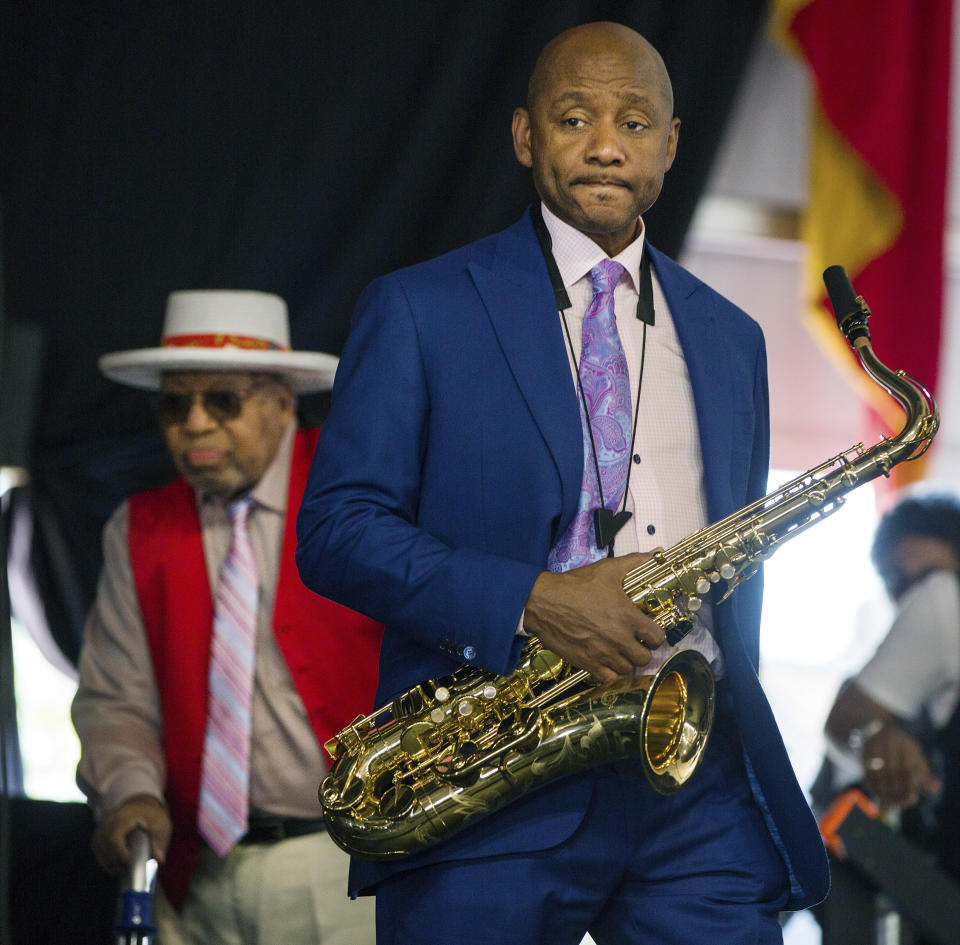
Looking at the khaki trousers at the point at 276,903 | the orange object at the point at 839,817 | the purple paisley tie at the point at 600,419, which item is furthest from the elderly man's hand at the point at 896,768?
the purple paisley tie at the point at 600,419

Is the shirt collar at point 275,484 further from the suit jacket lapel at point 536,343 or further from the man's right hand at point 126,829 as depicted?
the suit jacket lapel at point 536,343

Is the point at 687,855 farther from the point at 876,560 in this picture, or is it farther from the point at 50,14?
the point at 50,14

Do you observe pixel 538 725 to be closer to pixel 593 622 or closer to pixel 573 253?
pixel 593 622

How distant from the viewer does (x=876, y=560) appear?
15.3ft

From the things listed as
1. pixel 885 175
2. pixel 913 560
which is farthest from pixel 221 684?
pixel 885 175

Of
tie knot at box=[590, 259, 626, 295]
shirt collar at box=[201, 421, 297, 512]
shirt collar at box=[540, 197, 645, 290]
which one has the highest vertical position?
shirt collar at box=[201, 421, 297, 512]

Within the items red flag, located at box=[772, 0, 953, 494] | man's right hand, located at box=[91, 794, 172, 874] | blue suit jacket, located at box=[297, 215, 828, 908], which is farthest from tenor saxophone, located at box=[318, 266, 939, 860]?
red flag, located at box=[772, 0, 953, 494]

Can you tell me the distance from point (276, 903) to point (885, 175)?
340 cm

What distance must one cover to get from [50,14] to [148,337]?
968mm

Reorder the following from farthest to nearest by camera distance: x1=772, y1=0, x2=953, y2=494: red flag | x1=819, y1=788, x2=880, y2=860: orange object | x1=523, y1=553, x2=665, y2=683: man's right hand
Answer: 1. x1=772, y1=0, x2=953, y2=494: red flag
2. x1=819, y1=788, x2=880, y2=860: orange object
3. x1=523, y1=553, x2=665, y2=683: man's right hand

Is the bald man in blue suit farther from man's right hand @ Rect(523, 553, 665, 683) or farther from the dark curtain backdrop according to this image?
the dark curtain backdrop

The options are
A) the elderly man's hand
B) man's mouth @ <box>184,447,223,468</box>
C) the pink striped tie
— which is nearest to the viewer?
the pink striped tie

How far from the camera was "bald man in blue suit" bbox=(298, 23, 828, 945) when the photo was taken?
1.81 metres

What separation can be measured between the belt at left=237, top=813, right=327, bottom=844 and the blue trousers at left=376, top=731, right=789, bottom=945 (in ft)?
4.31
